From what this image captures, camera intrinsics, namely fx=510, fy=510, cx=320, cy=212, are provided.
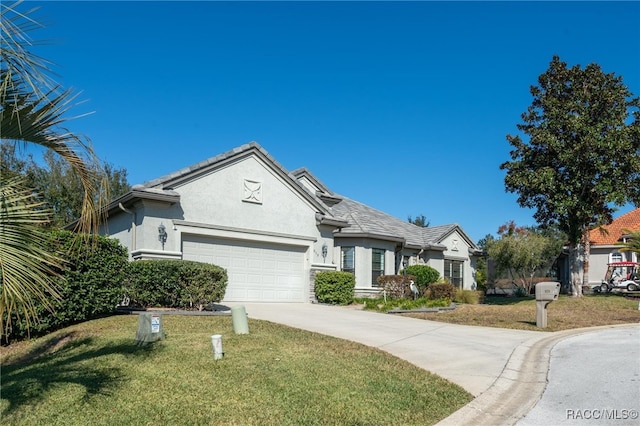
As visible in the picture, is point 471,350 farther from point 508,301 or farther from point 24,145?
point 508,301

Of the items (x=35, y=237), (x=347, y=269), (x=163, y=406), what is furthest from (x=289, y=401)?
(x=347, y=269)

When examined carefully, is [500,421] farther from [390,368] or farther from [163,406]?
[163,406]

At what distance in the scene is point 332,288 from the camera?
19609mm

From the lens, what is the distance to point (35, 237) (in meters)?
4.87

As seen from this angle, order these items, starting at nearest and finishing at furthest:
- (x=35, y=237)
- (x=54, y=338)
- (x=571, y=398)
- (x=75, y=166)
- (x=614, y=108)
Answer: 1. (x=35, y=237)
2. (x=75, y=166)
3. (x=571, y=398)
4. (x=54, y=338)
5. (x=614, y=108)

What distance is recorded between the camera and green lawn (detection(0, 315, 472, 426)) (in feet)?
18.4

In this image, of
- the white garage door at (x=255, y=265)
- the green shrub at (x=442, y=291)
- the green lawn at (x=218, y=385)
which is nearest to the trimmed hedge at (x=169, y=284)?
the green lawn at (x=218, y=385)

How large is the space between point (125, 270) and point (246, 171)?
676 centimetres

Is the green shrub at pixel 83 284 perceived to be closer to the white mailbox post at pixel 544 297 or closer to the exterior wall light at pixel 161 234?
the exterior wall light at pixel 161 234

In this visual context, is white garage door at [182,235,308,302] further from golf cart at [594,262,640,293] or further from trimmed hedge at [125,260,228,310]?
golf cart at [594,262,640,293]

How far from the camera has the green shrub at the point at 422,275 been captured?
24.0 metres

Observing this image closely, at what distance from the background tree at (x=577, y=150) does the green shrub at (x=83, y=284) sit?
17683 mm

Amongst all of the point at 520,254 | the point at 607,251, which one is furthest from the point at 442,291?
the point at 607,251

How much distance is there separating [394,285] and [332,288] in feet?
11.3
